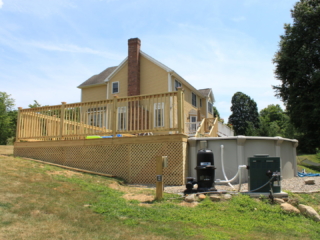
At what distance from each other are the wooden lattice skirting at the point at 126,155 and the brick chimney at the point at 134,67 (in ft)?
→ 35.0

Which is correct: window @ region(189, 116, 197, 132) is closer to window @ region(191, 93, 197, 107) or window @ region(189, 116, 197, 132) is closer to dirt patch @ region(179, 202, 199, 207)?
window @ region(191, 93, 197, 107)

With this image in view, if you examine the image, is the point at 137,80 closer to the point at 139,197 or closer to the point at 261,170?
the point at 139,197

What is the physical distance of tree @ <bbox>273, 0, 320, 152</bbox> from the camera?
1939 centimetres

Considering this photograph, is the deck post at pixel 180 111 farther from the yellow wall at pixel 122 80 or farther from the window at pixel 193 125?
the yellow wall at pixel 122 80

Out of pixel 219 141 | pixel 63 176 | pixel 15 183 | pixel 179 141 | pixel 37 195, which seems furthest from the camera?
pixel 219 141

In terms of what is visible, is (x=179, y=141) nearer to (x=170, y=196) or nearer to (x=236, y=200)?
(x=170, y=196)

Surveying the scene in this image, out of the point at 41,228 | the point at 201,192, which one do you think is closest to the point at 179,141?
the point at 201,192

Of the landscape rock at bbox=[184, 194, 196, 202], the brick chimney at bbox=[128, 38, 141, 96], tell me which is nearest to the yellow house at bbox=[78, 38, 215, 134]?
the brick chimney at bbox=[128, 38, 141, 96]

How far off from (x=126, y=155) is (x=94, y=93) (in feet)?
49.0

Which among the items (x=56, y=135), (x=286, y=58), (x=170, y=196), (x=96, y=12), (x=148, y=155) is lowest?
(x=170, y=196)

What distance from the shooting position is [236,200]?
5.48 metres

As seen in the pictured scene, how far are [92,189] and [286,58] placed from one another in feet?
61.6

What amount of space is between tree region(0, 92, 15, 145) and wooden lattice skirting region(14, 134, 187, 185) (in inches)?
1416

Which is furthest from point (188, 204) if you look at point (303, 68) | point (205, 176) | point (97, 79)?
point (97, 79)
